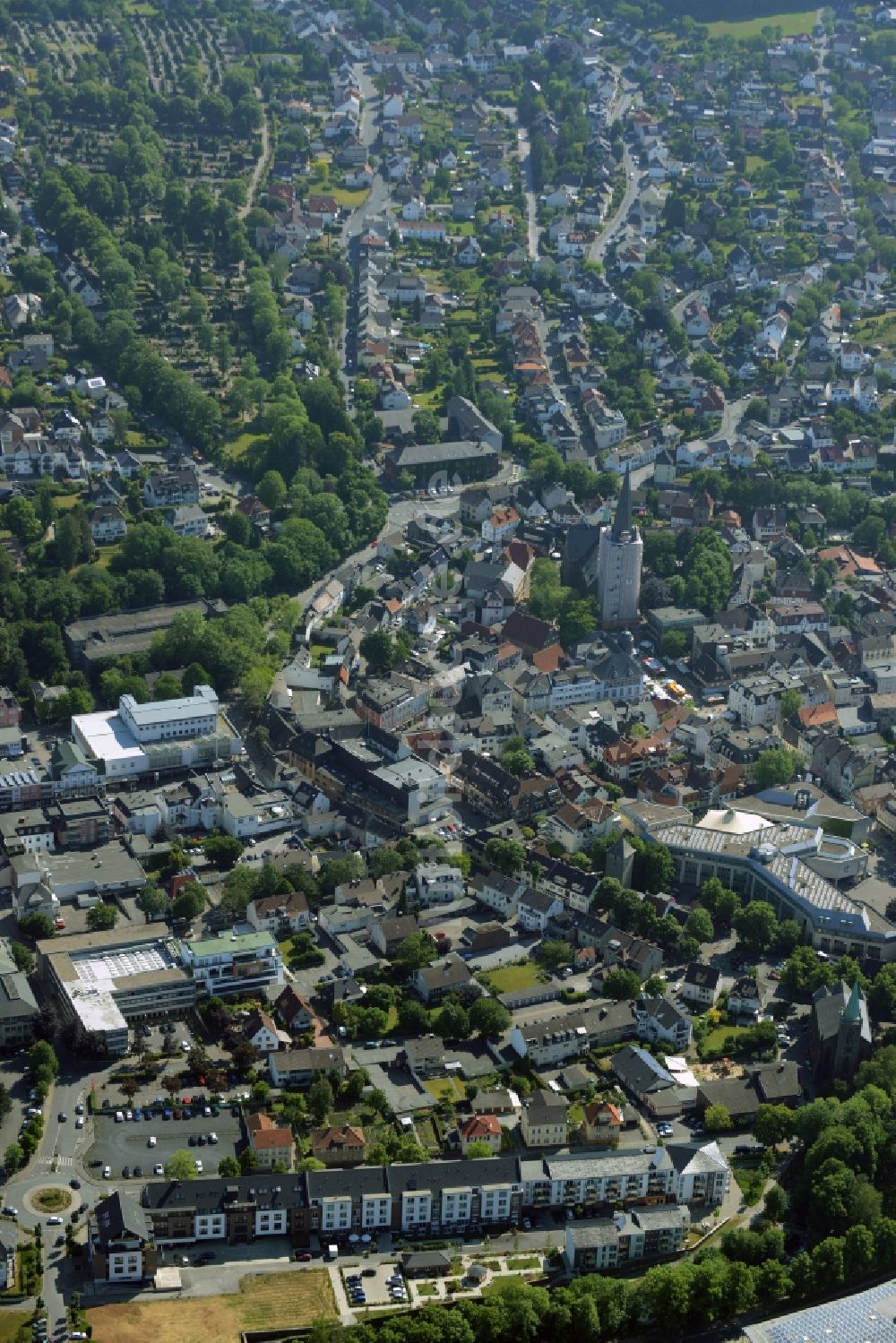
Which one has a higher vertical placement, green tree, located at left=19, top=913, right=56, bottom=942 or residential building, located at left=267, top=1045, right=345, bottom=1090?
green tree, located at left=19, top=913, right=56, bottom=942

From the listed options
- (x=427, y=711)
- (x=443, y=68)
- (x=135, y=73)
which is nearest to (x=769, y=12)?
(x=443, y=68)

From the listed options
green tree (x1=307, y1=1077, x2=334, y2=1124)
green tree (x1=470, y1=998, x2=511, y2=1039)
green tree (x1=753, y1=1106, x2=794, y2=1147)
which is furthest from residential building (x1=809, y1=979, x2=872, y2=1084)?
green tree (x1=307, y1=1077, x2=334, y2=1124)

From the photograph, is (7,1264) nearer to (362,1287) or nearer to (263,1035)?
(362,1287)

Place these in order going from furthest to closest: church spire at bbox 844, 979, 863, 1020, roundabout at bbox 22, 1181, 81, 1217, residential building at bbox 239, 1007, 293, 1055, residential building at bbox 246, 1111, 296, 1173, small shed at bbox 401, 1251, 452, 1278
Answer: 1. residential building at bbox 239, 1007, 293, 1055
2. church spire at bbox 844, 979, 863, 1020
3. residential building at bbox 246, 1111, 296, 1173
4. roundabout at bbox 22, 1181, 81, 1217
5. small shed at bbox 401, 1251, 452, 1278

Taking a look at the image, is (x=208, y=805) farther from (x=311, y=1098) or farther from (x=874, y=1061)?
(x=874, y=1061)

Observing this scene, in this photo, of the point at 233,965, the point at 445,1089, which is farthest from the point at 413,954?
the point at 445,1089

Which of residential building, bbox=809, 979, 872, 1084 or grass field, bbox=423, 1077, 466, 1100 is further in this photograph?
residential building, bbox=809, 979, 872, 1084

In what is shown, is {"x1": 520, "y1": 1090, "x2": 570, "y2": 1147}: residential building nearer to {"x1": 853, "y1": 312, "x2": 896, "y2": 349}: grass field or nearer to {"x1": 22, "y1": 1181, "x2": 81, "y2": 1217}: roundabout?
{"x1": 22, "y1": 1181, "x2": 81, "y2": 1217}: roundabout
